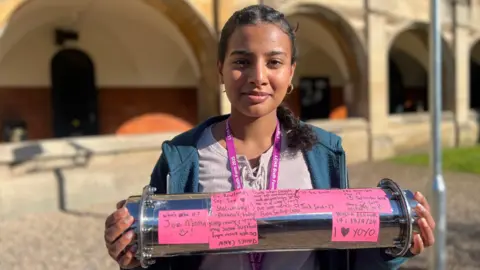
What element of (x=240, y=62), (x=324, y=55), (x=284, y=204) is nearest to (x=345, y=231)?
(x=284, y=204)

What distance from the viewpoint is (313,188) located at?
4.97 feet

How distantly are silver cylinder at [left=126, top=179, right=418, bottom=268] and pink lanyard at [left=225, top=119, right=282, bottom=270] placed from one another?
0.11m

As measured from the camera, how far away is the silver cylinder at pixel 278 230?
1.32 m

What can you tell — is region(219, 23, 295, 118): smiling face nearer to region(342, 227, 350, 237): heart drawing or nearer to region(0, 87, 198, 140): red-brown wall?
region(342, 227, 350, 237): heart drawing

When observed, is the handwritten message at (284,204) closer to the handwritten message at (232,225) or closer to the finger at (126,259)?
the handwritten message at (232,225)

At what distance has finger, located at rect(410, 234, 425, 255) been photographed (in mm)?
1359

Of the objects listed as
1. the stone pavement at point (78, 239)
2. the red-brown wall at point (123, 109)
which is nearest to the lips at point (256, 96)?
the stone pavement at point (78, 239)

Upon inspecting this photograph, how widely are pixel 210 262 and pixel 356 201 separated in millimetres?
506

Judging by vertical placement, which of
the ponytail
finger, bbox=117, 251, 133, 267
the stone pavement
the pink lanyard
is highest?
the ponytail

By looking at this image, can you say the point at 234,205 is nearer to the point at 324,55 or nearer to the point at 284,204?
the point at 284,204

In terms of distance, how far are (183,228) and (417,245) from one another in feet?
2.32

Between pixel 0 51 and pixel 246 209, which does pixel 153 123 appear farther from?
pixel 246 209

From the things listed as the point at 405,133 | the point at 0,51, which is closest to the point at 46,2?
the point at 0,51

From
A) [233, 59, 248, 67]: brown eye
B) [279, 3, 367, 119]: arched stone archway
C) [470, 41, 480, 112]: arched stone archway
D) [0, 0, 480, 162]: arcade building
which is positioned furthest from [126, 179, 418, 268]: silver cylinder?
[470, 41, 480, 112]: arched stone archway
